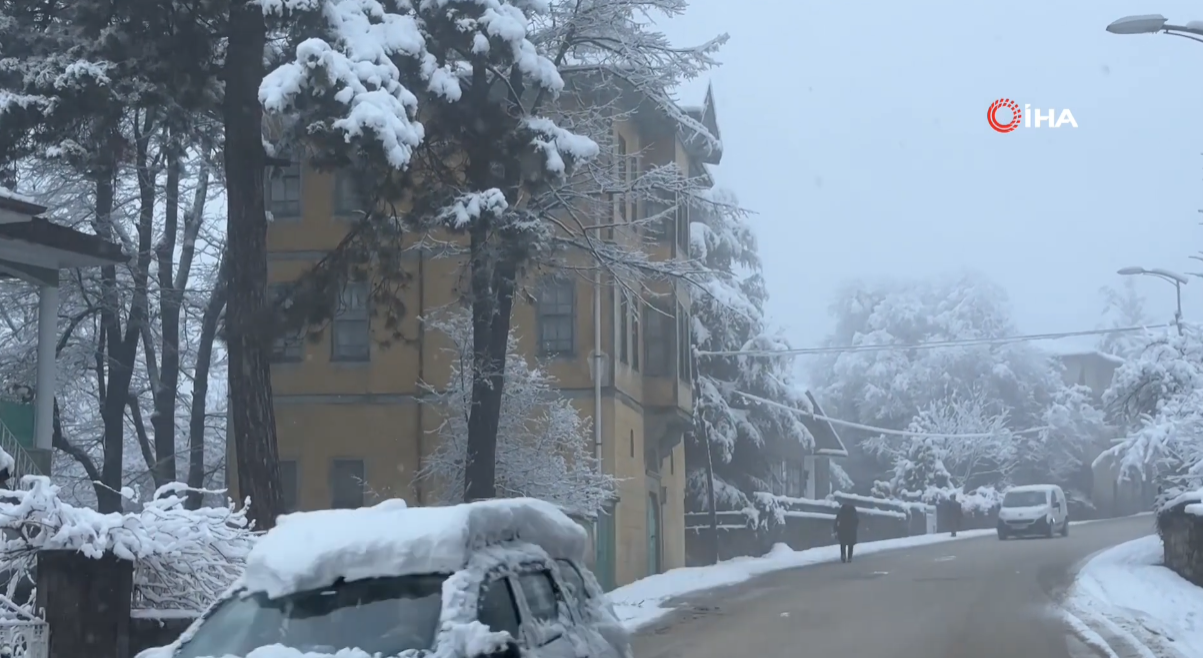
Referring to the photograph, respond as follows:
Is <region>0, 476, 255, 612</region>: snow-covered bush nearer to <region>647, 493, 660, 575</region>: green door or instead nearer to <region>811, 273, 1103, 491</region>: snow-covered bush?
<region>647, 493, 660, 575</region>: green door

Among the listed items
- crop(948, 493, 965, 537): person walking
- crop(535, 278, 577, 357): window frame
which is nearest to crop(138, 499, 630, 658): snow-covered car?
crop(535, 278, 577, 357): window frame

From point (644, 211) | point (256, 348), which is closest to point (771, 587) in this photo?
point (644, 211)

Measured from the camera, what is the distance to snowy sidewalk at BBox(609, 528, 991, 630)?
25250 mm

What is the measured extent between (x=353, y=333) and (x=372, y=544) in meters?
24.1

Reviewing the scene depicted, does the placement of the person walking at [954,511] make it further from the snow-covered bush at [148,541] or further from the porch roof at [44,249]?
the snow-covered bush at [148,541]

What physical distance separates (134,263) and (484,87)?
14.9 meters

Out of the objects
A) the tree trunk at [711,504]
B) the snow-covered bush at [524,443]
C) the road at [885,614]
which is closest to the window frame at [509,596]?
the road at [885,614]

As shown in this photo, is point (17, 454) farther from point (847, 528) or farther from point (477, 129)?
point (847, 528)

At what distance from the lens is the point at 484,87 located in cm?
2178

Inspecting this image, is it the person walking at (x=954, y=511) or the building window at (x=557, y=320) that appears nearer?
the building window at (x=557, y=320)

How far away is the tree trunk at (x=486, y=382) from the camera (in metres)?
22.9

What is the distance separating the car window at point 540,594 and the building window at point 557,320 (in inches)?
853

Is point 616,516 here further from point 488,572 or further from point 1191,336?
point 488,572

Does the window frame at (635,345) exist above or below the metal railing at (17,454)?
above
